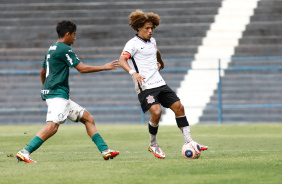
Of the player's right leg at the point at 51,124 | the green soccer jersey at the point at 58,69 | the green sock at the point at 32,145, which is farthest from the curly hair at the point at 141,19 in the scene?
the green sock at the point at 32,145

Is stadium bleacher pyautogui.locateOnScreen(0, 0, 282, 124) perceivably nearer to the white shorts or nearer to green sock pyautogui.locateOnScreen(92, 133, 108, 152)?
green sock pyautogui.locateOnScreen(92, 133, 108, 152)

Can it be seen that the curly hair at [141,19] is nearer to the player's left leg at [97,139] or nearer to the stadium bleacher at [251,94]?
the player's left leg at [97,139]

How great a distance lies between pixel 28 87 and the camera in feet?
68.9

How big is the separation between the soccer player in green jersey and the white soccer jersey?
687mm

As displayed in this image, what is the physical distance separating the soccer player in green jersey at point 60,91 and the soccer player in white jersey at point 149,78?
68 centimetres

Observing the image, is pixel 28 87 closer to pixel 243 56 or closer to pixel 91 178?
pixel 243 56

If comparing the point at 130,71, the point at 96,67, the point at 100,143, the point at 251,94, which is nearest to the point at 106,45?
the point at 251,94

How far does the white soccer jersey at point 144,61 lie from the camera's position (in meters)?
7.77

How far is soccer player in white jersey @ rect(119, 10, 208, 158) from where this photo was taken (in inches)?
303

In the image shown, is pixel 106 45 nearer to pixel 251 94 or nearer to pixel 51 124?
→ pixel 251 94

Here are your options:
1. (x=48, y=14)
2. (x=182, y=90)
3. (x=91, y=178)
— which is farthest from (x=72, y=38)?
(x=48, y=14)

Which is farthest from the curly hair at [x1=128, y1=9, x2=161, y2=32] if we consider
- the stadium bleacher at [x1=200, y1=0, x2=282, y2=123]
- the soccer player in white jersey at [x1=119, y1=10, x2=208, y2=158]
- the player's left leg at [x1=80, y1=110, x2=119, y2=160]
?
the stadium bleacher at [x1=200, y1=0, x2=282, y2=123]

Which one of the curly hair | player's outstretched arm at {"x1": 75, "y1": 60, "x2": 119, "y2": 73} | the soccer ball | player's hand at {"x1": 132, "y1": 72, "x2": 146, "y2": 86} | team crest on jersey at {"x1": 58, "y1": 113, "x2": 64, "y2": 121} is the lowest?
the soccer ball

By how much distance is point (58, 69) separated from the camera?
7285 millimetres
